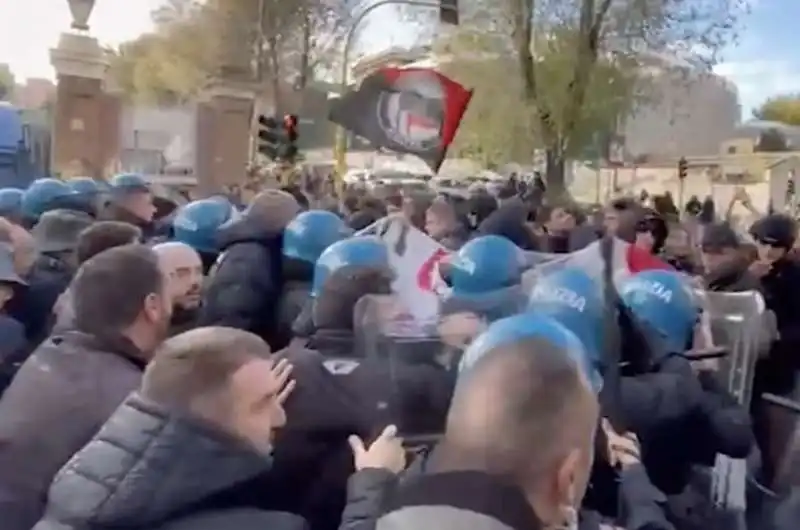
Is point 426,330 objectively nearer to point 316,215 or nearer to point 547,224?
point 316,215

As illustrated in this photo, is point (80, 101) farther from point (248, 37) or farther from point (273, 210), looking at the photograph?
point (273, 210)

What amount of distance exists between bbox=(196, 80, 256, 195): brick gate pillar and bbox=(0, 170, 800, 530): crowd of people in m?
18.3

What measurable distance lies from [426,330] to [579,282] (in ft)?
1.77

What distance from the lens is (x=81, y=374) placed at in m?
3.27

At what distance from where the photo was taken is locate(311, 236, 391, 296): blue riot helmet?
401cm

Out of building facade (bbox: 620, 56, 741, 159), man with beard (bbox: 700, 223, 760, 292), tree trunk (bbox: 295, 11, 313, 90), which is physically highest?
tree trunk (bbox: 295, 11, 313, 90)

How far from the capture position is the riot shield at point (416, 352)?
297 centimetres

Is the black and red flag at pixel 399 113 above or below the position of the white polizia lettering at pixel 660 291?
above

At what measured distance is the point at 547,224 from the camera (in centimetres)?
1062

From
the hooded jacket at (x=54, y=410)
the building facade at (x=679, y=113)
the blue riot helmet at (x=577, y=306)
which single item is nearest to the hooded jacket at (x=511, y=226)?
the blue riot helmet at (x=577, y=306)

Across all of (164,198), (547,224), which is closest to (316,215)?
(164,198)

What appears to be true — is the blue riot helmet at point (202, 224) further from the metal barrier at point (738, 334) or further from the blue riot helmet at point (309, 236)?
the metal barrier at point (738, 334)

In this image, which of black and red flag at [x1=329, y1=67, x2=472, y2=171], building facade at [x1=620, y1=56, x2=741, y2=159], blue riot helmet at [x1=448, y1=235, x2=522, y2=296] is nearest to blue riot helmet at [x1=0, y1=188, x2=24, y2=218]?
black and red flag at [x1=329, y1=67, x2=472, y2=171]

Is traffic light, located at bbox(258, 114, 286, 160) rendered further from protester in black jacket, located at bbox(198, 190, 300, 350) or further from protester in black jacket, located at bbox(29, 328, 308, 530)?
protester in black jacket, located at bbox(29, 328, 308, 530)
